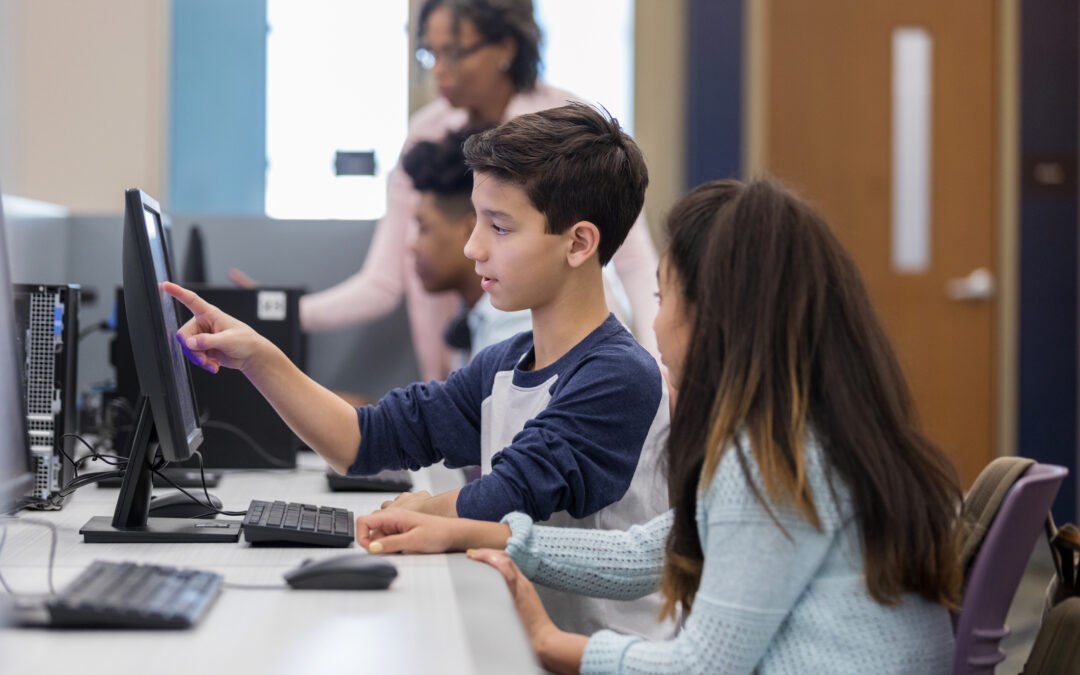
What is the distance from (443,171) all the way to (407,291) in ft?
1.06

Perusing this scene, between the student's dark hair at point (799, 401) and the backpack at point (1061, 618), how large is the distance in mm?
120

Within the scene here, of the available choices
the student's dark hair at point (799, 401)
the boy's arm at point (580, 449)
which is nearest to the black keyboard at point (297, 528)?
the boy's arm at point (580, 449)

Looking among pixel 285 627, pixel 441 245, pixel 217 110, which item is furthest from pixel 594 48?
pixel 285 627

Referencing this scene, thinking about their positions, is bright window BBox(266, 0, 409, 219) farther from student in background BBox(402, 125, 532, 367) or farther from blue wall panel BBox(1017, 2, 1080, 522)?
blue wall panel BBox(1017, 2, 1080, 522)

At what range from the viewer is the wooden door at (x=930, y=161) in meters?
3.79

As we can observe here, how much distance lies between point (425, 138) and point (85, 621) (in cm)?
230

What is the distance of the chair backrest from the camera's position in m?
1.04

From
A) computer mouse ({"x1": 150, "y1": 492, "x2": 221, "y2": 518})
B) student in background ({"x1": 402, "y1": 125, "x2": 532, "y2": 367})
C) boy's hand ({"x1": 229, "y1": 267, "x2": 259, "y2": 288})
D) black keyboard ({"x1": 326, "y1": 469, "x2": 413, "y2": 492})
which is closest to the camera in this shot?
computer mouse ({"x1": 150, "y1": 492, "x2": 221, "y2": 518})

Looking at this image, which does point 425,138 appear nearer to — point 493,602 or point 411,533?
point 411,533

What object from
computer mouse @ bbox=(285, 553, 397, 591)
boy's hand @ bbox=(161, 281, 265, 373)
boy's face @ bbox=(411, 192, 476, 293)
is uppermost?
boy's face @ bbox=(411, 192, 476, 293)

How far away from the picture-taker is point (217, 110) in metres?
3.14

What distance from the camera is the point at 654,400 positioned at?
4.41 feet

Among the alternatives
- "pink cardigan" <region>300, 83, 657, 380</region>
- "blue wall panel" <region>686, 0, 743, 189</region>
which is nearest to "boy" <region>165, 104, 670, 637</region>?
"pink cardigan" <region>300, 83, 657, 380</region>

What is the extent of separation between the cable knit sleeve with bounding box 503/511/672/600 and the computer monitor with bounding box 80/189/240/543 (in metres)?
0.30
